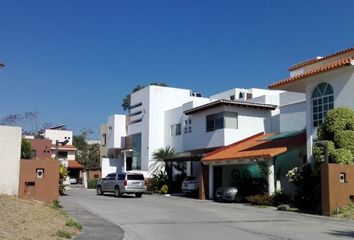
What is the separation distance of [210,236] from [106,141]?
168 feet

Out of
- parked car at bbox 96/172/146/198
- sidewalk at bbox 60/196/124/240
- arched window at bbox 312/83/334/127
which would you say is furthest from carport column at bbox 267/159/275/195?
sidewalk at bbox 60/196/124/240

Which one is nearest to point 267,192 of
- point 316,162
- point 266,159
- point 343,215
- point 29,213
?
point 266,159

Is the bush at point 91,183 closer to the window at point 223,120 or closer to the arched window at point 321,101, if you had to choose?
the window at point 223,120

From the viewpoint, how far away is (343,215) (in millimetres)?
22734

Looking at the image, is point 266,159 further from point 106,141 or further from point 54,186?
point 106,141

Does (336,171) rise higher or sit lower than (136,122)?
lower

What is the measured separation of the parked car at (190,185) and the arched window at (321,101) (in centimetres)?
1342

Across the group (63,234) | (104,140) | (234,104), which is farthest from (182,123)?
(63,234)

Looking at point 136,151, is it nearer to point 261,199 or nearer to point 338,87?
point 261,199

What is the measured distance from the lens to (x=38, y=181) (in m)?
23.6

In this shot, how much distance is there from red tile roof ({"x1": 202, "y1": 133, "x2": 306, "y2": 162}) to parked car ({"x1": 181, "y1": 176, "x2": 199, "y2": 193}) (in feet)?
10.1

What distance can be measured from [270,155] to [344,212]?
22.1ft

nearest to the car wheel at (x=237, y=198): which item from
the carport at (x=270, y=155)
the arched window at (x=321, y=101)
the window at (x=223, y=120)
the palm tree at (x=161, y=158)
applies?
the carport at (x=270, y=155)

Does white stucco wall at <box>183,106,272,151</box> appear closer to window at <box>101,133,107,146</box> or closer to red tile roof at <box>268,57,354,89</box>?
red tile roof at <box>268,57,354,89</box>
